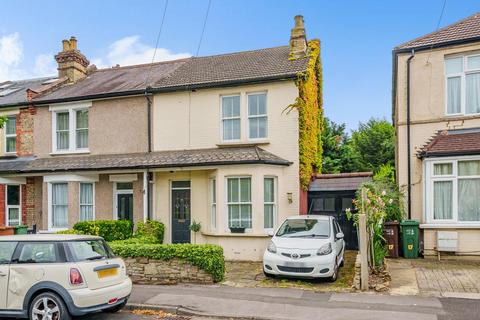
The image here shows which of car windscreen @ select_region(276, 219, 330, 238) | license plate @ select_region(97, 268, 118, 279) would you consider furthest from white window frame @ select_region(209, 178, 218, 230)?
license plate @ select_region(97, 268, 118, 279)

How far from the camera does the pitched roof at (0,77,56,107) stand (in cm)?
1889

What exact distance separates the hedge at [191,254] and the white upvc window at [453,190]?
6.94 metres

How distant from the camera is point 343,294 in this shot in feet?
29.7

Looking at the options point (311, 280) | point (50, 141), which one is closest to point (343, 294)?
point (311, 280)

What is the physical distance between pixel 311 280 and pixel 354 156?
23.3 meters

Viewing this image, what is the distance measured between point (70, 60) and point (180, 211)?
400 inches

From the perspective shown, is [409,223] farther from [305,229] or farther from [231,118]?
[231,118]

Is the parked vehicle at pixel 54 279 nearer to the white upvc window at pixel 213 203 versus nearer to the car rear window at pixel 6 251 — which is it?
the car rear window at pixel 6 251

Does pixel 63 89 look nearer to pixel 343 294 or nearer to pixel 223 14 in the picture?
pixel 223 14

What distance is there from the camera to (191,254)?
404 inches

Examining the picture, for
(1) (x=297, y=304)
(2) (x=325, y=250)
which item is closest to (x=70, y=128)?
(2) (x=325, y=250)

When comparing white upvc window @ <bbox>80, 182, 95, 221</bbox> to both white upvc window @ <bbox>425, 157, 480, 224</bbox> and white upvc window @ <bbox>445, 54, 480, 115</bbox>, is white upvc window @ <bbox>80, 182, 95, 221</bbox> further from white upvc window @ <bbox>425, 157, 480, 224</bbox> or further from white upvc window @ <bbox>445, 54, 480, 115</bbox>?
white upvc window @ <bbox>445, 54, 480, 115</bbox>

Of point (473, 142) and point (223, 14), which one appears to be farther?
point (473, 142)

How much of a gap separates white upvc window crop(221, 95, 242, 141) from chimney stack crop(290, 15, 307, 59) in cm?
311
